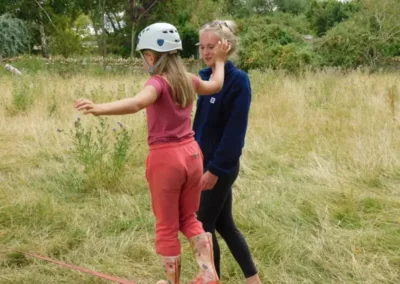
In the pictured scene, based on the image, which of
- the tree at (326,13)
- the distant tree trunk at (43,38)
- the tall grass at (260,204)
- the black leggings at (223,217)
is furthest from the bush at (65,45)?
the black leggings at (223,217)

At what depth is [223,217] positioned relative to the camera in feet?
8.09

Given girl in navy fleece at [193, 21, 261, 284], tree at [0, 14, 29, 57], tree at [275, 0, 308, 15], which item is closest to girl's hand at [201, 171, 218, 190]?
girl in navy fleece at [193, 21, 261, 284]

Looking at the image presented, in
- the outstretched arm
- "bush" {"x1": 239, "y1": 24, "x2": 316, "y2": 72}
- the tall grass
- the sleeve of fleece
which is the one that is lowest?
the tall grass

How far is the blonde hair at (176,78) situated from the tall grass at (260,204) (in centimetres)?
129

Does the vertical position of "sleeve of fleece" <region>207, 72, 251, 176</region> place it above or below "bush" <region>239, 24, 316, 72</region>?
above

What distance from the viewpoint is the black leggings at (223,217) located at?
2.27 m

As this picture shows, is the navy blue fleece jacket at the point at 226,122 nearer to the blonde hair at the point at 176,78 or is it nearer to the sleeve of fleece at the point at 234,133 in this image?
the sleeve of fleece at the point at 234,133

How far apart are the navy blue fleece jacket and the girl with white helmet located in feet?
0.27

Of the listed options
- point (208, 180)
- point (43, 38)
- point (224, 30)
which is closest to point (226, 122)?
point (208, 180)

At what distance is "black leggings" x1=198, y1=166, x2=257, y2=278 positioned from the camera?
2268 millimetres

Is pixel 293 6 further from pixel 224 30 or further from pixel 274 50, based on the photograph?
pixel 224 30

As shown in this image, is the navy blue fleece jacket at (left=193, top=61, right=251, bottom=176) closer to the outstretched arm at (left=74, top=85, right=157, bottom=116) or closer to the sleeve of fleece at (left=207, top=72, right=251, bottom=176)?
the sleeve of fleece at (left=207, top=72, right=251, bottom=176)

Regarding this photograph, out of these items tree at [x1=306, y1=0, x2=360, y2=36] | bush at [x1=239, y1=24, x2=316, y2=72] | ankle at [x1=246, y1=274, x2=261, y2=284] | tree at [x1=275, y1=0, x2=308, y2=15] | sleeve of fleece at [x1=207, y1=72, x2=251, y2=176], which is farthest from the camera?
tree at [x1=275, y1=0, x2=308, y2=15]

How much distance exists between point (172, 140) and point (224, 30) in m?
0.60
